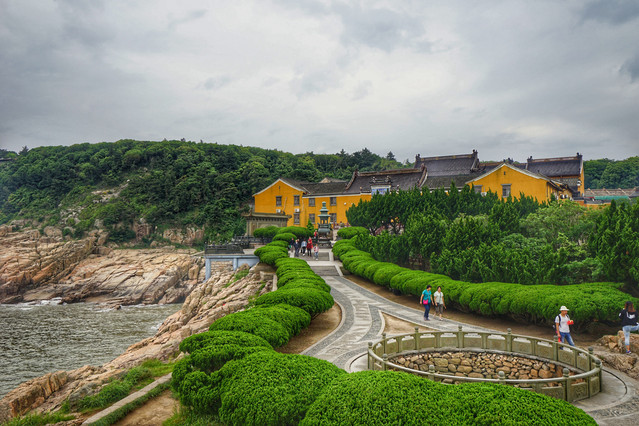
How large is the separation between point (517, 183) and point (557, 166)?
58.6 ft

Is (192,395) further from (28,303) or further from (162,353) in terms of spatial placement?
(28,303)

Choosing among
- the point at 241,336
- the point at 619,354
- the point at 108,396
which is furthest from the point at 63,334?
the point at 619,354

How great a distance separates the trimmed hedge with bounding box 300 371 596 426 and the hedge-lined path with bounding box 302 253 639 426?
342 centimetres

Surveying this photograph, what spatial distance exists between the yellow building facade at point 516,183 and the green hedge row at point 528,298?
23535 mm

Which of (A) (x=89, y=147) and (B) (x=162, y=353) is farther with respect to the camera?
(A) (x=89, y=147)

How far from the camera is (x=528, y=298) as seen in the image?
52.7 feet

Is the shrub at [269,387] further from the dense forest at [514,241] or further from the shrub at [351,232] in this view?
the shrub at [351,232]

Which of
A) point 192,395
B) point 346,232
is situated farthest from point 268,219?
point 192,395

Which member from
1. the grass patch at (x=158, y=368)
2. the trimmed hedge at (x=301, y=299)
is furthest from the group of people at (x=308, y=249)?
the grass patch at (x=158, y=368)

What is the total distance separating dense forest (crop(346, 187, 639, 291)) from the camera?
17.5 metres

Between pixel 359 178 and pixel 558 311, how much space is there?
4140 cm

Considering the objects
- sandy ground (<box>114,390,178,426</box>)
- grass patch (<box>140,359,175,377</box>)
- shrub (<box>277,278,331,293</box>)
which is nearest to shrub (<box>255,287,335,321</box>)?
shrub (<box>277,278,331,293</box>)

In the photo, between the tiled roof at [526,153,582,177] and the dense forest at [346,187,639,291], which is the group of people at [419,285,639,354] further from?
the tiled roof at [526,153,582,177]

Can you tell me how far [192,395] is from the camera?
883cm
